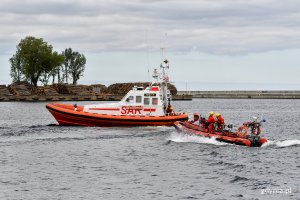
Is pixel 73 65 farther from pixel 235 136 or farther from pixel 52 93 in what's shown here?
pixel 235 136

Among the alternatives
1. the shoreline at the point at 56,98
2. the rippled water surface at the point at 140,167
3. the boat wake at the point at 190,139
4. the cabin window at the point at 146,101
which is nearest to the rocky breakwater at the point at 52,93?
the shoreline at the point at 56,98

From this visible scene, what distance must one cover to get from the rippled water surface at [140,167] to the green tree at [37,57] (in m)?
96.1

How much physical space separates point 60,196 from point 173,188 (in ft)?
17.2

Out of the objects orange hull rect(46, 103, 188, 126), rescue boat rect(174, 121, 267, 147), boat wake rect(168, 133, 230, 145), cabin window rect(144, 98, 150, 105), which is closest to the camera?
rescue boat rect(174, 121, 267, 147)

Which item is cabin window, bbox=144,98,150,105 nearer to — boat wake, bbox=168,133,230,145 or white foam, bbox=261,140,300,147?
boat wake, bbox=168,133,230,145

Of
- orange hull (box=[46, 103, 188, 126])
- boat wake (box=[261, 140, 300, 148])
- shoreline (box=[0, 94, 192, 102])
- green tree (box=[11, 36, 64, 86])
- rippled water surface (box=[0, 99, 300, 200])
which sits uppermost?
green tree (box=[11, 36, 64, 86])

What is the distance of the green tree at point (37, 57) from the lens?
5625 inches

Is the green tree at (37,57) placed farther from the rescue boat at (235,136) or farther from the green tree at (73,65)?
the rescue boat at (235,136)

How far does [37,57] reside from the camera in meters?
143

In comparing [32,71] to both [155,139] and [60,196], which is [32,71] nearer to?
[155,139]

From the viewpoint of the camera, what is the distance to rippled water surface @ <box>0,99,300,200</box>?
27.6 meters

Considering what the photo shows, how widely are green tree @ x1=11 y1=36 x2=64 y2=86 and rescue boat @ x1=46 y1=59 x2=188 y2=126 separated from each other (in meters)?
90.6

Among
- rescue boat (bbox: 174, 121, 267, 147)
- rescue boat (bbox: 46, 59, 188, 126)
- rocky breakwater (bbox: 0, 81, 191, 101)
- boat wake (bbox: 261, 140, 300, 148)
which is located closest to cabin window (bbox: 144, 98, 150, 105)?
rescue boat (bbox: 46, 59, 188, 126)

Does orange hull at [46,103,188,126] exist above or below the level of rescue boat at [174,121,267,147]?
above
